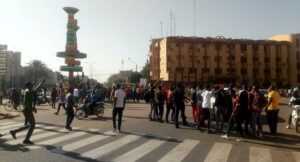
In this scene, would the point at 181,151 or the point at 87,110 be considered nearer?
the point at 181,151

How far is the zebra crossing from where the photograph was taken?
1084 centimetres

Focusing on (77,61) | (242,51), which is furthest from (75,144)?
(242,51)

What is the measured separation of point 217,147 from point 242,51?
87.0m

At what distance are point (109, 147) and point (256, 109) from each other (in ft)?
19.2

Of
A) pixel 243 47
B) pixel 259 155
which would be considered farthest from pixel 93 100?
pixel 243 47

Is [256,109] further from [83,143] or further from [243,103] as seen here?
[83,143]

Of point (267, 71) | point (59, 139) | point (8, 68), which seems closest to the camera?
point (59, 139)

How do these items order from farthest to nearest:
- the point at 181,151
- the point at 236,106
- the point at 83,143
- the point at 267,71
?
the point at 267,71 → the point at 236,106 → the point at 83,143 → the point at 181,151

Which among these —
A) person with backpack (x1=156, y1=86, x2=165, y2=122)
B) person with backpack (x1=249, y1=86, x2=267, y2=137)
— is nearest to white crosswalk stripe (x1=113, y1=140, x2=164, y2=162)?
person with backpack (x1=249, y1=86, x2=267, y2=137)

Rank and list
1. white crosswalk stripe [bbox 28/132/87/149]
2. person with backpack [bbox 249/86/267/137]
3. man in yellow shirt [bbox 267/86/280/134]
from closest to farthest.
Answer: white crosswalk stripe [bbox 28/132/87/149] → person with backpack [bbox 249/86/267/137] → man in yellow shirt [bbox 267/86/280/134]

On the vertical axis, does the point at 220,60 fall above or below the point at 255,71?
above

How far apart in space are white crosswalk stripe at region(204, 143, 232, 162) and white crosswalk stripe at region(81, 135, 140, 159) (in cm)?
255

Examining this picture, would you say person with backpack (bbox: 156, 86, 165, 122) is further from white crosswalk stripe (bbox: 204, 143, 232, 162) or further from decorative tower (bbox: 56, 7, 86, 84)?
decorative tower (bbox: 56, 7, 86, 84)

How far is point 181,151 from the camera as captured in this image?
1176cm
